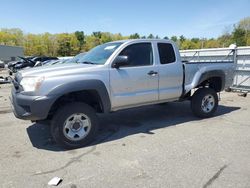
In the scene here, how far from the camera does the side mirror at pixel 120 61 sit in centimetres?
509

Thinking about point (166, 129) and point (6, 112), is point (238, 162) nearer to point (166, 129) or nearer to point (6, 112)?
→ point (166, 129)

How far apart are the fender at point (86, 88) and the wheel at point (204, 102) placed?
103 inches

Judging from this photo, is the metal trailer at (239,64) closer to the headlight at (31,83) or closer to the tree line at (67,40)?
the headlight at (31,83)

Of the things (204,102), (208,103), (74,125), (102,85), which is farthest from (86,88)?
(208,103)

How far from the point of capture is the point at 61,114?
466 cm

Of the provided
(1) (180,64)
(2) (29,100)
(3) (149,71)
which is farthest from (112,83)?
(1) (180,64)

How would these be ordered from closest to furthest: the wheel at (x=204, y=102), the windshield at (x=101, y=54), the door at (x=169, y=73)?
the windshield at (x=101, y=54) → the door at (x=169, y=73) → the wheel at (x=204, y=102)

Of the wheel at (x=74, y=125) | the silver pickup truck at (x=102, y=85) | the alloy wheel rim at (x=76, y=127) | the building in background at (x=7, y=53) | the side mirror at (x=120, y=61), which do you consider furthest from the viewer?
the building in background at (x=7, y=53)

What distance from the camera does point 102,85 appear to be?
499cm

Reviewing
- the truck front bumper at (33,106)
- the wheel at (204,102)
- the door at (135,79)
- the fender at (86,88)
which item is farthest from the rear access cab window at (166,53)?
the truck front bumper at (33,106)

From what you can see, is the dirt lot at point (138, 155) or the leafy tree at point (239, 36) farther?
the leafy tree at point (239, 36)

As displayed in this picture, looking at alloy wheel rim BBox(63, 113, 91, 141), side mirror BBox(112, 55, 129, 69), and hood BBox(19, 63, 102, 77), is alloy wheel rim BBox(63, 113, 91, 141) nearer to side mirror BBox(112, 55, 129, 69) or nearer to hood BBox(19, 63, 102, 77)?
hood BBox(19, 63, 102, 77)

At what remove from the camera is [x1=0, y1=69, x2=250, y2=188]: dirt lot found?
363 cm

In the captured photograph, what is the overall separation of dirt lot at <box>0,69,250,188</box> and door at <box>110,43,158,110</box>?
2.38 feet
